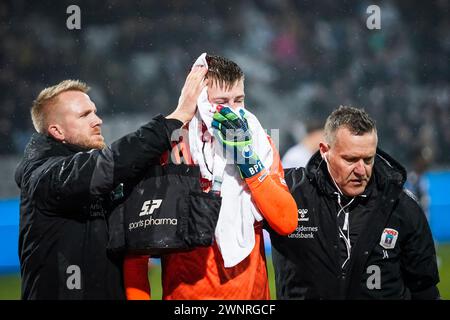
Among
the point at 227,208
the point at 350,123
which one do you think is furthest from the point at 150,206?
the point at 350,123

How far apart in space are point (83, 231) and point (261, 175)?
0.86 metres

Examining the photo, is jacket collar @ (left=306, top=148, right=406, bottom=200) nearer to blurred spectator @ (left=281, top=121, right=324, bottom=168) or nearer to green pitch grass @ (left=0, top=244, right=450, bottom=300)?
green pitch grass @ (left=0, top=244, right=450, bottom=300)

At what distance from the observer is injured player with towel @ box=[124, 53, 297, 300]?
287 centimetres

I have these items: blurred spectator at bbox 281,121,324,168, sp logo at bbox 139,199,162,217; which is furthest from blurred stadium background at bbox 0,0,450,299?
sp logo at bbox 139,199,162,217

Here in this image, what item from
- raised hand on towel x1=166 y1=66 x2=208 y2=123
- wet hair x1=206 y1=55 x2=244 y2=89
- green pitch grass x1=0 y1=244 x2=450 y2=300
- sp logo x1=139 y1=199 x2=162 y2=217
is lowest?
green pitch grass x1=0 y1=244 x2=450 y2=300

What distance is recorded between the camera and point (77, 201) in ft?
9.72

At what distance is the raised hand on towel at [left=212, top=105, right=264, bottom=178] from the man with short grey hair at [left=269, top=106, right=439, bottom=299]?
0.62m

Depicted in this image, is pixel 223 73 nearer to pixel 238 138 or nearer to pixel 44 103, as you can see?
pixel 238 138

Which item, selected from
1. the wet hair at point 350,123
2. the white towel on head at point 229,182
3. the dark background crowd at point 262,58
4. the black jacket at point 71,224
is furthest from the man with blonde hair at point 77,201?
the dark background crowd at point 262,58

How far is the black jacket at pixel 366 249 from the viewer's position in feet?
10.6

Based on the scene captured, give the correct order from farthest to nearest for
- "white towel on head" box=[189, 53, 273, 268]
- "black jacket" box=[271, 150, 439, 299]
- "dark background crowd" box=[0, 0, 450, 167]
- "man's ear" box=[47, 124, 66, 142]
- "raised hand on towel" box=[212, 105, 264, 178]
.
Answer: "dark background crowd" box=[0, 0, 450, 167], "man's ear" box=[47, 124, 66, 142], "black jacket" box=[271, 150, 439, 299], "white towel on head" box=[189, 53, 273, 268], "raised hand on towel" box=[212, 105, 264, 178]

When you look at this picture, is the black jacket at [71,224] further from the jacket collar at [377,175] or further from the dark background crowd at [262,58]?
the dark background crowd at [262,58]

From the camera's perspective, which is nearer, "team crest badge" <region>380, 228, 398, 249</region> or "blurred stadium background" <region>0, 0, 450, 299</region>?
"team crest badge" <region>380, 228, 398, 249</region>

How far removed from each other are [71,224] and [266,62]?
30.8 feet
